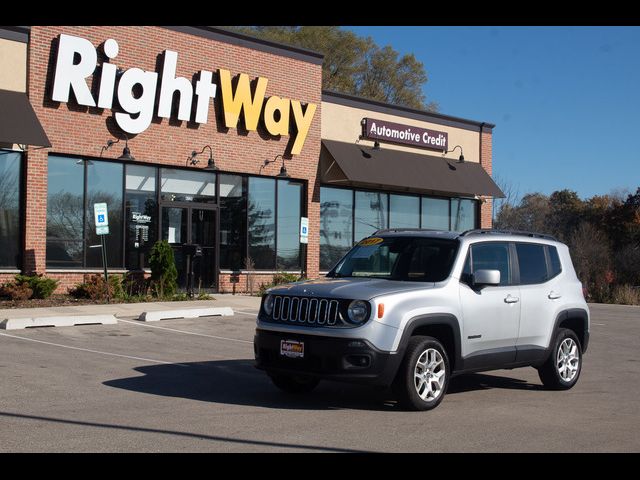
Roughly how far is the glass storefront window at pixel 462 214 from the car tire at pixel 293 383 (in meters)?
→ 22.2

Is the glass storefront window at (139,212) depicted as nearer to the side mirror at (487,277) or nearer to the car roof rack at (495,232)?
the car roof rack at (495,232)

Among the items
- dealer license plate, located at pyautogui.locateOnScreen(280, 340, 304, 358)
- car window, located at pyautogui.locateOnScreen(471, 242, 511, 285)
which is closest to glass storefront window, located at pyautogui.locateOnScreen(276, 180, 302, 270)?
car window, located at pyautogui.locateOnScreen(471, 242, 511, 285)

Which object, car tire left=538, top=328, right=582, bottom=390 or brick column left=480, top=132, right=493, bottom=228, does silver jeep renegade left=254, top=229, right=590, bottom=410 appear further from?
brick column left=480, top=132, right=493, bottom=228

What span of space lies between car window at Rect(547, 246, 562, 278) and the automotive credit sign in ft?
56.8

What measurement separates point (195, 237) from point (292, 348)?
15.2m

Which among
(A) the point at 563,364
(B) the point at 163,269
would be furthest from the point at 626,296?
(A) the point at 563,364

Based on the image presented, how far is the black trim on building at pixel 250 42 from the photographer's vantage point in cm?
2339

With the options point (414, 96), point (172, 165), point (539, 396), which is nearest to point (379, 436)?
point (539, 396)

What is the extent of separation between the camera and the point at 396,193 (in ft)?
96.4

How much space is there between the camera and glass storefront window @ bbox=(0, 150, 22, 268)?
20.0 m

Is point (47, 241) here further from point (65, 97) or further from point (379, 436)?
point (379, 436)

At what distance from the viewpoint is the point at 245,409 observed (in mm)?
8836

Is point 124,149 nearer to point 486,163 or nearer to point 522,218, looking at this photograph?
point 486,163

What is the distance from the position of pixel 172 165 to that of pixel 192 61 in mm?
2952
